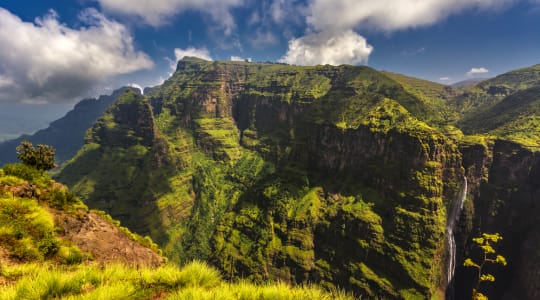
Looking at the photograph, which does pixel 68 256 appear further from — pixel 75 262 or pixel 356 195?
pixel 356 195

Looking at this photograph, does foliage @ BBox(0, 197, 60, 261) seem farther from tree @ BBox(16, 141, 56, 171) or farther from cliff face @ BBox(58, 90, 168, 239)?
cliff face @ BBox(58, 90, 168, 239)

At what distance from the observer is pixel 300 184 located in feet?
337

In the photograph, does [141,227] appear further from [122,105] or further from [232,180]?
[122,105]

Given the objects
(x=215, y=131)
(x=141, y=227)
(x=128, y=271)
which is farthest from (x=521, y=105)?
(x=141, y=227)

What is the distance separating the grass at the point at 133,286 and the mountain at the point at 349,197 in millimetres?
75666

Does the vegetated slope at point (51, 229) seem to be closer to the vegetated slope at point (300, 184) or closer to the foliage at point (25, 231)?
the foliage at point (25, 231)

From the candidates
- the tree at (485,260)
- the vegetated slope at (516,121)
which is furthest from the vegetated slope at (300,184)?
the vegetated slope at (516,121)

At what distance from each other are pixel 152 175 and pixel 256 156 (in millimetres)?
68992

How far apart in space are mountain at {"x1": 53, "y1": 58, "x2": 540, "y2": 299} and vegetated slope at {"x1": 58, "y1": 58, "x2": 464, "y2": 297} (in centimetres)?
46

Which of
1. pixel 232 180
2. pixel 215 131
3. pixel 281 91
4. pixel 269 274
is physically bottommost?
pixel 269 274

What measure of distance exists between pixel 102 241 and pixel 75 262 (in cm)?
440

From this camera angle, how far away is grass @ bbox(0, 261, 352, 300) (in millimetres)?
4160

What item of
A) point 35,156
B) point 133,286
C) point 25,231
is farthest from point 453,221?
point 35,156

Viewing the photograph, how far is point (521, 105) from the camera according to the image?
104m
